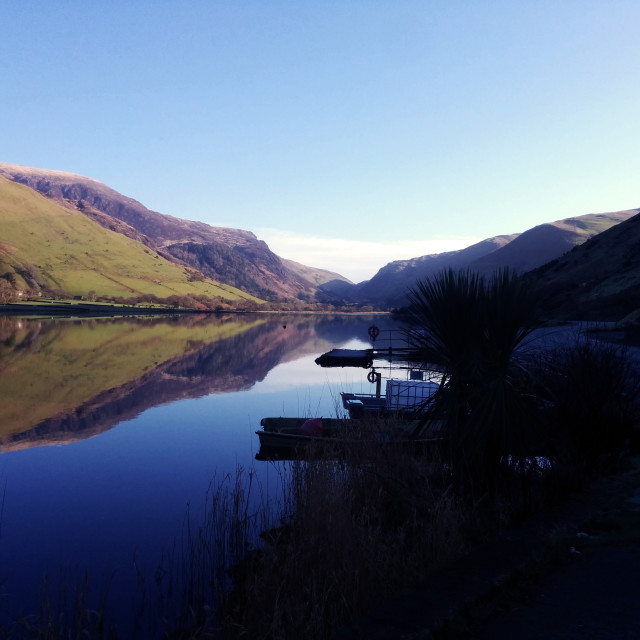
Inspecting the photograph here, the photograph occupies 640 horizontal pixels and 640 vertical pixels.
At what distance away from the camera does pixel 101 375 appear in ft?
129

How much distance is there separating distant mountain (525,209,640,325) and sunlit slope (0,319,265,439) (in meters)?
34.6

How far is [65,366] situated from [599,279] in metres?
69.4

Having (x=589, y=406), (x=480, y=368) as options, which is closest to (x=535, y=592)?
(x=480, y=368)

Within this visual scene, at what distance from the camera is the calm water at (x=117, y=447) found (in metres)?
11.1

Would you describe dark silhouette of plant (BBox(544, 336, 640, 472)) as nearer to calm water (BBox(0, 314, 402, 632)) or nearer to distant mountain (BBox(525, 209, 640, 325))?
calm water (BBox(0, 314, 402, 632))

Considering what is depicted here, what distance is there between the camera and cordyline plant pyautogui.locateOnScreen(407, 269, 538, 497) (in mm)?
9648

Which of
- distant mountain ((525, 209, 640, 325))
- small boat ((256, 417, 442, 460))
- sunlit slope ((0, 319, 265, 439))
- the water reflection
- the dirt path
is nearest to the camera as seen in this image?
the dirt path

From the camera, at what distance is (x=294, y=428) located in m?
19.6

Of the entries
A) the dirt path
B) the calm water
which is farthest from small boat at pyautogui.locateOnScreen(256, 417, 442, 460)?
the dirt path

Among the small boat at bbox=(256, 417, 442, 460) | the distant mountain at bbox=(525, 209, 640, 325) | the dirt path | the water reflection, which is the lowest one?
the water reflection

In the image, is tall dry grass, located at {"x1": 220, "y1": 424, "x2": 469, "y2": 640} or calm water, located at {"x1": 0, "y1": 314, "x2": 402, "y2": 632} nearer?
tall dry grass, located at {"x1": 220, "y1": 424, "x2": 469, "y2": 640}

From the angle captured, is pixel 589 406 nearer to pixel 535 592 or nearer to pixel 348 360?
pixel 535 592

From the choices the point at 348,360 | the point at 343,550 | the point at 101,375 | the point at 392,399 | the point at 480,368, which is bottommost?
the point at 101,375

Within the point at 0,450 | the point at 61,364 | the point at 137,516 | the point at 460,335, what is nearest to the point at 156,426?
the point at 0,450
